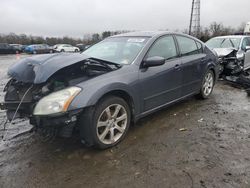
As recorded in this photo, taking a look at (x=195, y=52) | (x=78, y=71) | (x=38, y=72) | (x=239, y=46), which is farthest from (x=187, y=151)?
(x=239, y=46)

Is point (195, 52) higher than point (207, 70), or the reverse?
point (195, 52)

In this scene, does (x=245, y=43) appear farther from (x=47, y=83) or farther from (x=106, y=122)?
(x=47, y=83)

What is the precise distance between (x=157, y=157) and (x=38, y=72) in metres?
1.86

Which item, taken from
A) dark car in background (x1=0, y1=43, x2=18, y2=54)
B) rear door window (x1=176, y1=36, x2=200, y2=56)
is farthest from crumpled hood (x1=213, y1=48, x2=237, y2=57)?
dark car in background (x1=0, y1=43, x2=18, y2=54)

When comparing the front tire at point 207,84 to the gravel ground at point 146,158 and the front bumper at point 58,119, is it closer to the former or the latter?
the gravel ground at point 146,158

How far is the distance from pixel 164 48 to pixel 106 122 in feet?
6.07

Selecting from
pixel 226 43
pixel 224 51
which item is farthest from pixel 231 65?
pixel 226 43

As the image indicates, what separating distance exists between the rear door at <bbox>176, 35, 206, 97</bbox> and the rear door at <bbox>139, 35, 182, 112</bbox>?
20cm

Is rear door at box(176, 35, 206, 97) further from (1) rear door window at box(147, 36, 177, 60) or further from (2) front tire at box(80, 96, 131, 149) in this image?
(2) front tire at box(80, 96, 131, 149)

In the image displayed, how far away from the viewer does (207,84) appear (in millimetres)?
5422

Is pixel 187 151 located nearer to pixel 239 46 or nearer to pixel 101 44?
pixel 101 44

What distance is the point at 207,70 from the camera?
5195mm

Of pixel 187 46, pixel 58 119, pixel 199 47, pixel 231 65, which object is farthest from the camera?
pixel 231 65

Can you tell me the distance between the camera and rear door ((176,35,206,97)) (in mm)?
4445
